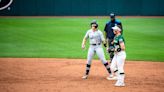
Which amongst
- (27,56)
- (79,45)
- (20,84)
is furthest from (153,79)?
(79,45)

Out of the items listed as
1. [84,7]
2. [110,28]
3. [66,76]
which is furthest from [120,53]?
[84,7]

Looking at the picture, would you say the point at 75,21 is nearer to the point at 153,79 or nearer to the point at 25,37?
the point at 25,37

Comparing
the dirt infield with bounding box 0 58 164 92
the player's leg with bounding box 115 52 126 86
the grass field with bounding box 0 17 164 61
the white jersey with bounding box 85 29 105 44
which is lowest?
the grass field with bounding box 0 17 164 61

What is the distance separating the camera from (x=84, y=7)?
3850 cm

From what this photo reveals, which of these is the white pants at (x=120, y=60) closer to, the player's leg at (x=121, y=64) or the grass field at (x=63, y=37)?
the player's leg at (x=121, y=64)

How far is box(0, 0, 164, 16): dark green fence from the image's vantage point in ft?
125

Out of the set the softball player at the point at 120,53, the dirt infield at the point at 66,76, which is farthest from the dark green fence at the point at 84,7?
the softball player at the point at 120,53

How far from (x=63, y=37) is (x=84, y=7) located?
40.2ft

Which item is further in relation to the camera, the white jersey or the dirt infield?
the white jersey

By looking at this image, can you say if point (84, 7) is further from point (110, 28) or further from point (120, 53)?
point (120, 53)

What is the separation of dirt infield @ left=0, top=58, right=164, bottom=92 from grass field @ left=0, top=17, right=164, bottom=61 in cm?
Result: 198

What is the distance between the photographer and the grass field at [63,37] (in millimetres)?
20938

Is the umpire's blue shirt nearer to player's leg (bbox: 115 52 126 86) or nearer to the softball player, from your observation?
the softball player

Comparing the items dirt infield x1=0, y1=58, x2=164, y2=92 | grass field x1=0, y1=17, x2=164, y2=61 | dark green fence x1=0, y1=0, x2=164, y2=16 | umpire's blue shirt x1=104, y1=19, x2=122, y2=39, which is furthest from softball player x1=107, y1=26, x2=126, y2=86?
dark green fence x1=0, y1=0, x2=164, y2=16
